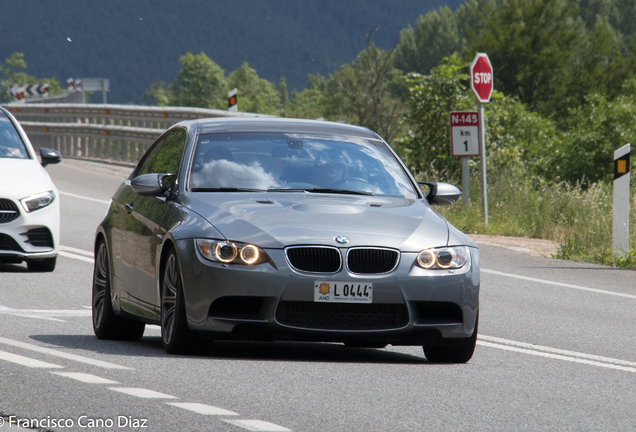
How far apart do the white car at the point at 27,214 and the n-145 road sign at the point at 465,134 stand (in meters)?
7.70

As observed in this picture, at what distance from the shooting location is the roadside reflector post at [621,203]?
13.0 m

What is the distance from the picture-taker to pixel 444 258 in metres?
6.01

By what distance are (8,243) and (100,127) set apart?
16429 mm

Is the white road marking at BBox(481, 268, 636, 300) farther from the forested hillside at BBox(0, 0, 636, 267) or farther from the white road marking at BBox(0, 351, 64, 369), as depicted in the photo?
the white road marking at BBox(0, 351, 64, 369)

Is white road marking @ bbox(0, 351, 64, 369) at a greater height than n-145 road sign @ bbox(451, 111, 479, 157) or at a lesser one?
lesser

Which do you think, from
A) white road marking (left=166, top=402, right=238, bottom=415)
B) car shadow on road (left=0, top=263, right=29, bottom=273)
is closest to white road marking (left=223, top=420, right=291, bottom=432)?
white road marking (left=166, top=402, right=238, bottom=415)

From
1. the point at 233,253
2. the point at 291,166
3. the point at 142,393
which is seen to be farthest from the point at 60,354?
the point at 291,166

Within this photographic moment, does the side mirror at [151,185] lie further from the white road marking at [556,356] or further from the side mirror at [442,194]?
the white road marking at [556,356]

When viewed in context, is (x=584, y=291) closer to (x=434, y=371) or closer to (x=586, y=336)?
(x=586, y=336)

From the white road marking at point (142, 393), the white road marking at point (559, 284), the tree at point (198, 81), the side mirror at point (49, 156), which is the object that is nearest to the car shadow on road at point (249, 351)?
the white road marking at point (142, 393)

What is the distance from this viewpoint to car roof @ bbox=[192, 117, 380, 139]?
23.4 ft

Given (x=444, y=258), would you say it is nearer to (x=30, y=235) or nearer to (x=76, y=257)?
(x=30, y=235)

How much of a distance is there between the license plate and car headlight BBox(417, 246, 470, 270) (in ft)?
1.18

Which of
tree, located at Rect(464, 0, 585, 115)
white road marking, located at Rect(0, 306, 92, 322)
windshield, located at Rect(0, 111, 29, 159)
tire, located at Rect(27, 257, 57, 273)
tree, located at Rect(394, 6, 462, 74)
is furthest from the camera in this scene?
tree, located at Rect(394, 6, 462, 74)
